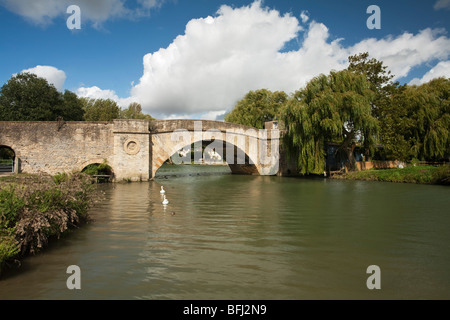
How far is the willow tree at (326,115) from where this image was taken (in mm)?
17625

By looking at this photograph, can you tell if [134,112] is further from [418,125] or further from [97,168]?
[418,125]

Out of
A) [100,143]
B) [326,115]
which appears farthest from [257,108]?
[100,143]

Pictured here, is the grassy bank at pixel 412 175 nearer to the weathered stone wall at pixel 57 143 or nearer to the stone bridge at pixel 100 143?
the stone bridge at pixel 100 143

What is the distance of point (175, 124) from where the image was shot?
1770 cm

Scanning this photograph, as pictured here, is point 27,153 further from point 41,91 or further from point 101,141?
point 41,91

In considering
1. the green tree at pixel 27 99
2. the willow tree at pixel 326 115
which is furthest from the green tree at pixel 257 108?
the green tree at pixel 27 99

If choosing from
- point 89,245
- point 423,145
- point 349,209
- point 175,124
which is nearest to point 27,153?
point 175,124

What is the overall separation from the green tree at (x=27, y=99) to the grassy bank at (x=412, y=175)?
26668 millimetres

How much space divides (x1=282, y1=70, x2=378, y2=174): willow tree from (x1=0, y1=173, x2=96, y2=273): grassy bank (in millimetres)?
15122

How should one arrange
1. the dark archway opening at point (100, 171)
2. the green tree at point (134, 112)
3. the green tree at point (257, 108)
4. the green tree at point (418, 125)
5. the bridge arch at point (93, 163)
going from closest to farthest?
the dark archway opening at point (100, 171), the bridge arch at point (93, 163), the green tree at point (418, 125), the green tree at point (257, 108), the green tree at point (134, 112)

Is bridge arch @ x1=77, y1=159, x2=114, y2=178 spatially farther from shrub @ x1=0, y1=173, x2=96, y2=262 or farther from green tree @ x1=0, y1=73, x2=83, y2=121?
green tree @ x1=0, y1=73, x2=83, y2=121

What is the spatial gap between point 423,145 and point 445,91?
4.60m

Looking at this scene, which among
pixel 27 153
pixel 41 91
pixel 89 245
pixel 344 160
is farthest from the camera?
pixel 41 91

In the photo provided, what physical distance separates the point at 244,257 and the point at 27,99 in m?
30.4
